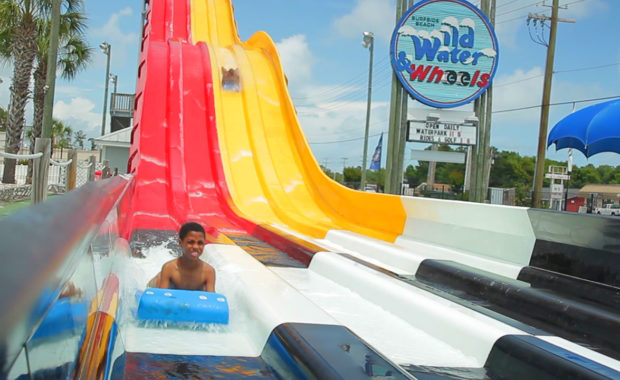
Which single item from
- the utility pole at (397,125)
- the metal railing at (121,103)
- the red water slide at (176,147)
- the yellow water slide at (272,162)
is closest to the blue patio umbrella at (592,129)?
the utility pole at (397,125)

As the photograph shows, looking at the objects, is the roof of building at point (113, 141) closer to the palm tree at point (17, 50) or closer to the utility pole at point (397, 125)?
the palm tree at point (17, 50)

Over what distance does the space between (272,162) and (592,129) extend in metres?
4.45

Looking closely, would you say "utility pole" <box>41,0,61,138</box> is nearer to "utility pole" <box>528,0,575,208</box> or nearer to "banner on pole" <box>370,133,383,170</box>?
"utility pole" <box>528,0,575,208</box>

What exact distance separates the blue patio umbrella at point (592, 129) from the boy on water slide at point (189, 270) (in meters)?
6.65

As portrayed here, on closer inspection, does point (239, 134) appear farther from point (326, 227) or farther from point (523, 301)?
point (523, 301)

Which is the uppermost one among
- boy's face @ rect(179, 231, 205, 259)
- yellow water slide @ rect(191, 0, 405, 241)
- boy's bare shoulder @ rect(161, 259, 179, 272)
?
yellow water slide @ rect(191, 0, 405, 241)

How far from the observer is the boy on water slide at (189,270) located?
341 centimetres

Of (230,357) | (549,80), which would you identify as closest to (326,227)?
(230,357)

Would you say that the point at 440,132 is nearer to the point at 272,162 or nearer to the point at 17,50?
the point at 272,162

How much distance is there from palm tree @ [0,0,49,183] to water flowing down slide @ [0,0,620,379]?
285 inches

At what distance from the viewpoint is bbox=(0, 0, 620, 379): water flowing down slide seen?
1.16 m

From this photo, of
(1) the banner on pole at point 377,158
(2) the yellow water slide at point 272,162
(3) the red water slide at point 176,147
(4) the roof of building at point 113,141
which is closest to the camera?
(2) the yellow water slide at point 272,162

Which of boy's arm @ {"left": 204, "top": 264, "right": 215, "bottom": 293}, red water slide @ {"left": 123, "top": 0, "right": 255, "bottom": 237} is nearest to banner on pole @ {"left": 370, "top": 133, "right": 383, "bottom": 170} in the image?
red water slide @ {"left": 123, "top": 0, "right": 255, "bottom": 237}

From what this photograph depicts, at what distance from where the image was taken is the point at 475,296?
365 centimetres
